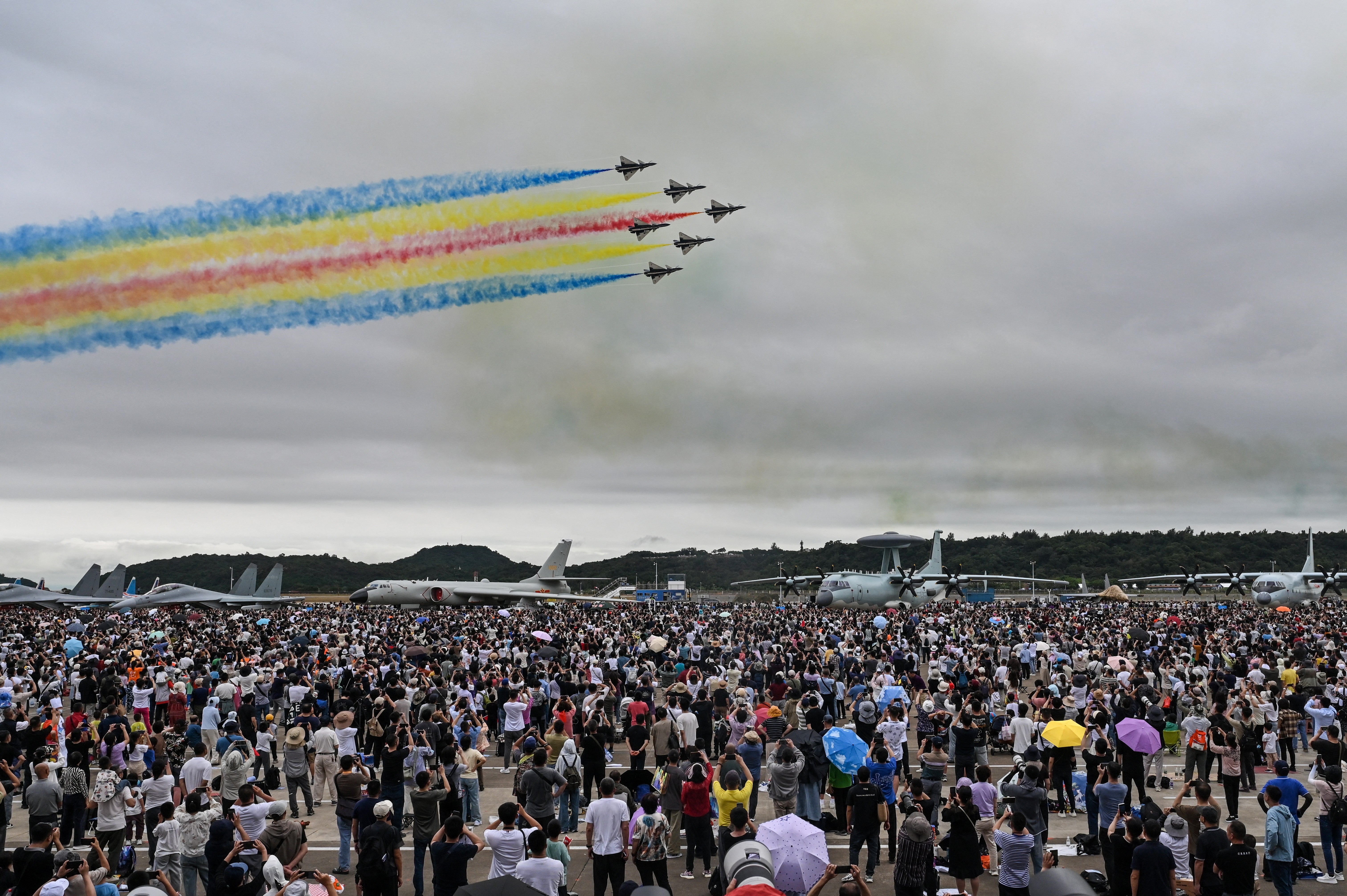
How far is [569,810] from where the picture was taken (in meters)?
11.3

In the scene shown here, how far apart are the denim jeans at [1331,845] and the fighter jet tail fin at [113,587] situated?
72.6 metres

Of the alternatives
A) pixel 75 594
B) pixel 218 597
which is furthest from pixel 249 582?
pixel 75 594

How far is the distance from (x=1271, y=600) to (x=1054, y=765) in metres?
55.1

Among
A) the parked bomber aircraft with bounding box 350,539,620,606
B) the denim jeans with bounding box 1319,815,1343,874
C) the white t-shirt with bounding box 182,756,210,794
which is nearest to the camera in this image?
the denim jeans with bounding box 1319,815,1343,874

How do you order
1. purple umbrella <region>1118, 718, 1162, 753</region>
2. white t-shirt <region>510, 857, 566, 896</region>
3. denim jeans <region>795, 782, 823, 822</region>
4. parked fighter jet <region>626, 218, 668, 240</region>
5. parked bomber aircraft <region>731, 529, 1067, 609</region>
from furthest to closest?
1. parked bomber aircraft <region>731, 529, 1067, 609</region>
2. parked fighter jet <region>626, 218, 668, 240</region>
3. purple umbrella <region>1118, 718, 1162, 753</region>
4. denim jeans <region>795, 782, 823, 822</region>
5. white t-shirt <region>510, 857, 566, 896</region>

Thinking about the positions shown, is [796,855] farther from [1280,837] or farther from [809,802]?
[1280,837]

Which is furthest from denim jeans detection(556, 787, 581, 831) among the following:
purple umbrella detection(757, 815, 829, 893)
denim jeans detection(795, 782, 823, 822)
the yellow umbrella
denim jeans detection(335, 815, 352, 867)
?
the yellow umbrella

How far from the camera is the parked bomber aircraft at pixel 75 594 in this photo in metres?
59.0

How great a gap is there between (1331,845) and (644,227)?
23984 mm

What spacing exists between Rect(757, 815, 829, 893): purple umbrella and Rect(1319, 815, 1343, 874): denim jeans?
594 cm

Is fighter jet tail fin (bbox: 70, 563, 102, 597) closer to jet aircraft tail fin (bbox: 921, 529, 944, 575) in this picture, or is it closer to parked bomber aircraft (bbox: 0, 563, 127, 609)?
parked bomber aircraft (bbox: 0, 563, 127, 609)

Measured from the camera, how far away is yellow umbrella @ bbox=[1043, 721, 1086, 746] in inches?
443

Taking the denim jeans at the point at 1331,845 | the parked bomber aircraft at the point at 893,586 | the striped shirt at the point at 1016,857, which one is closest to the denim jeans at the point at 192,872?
the striped shirt at the point at 1016,857

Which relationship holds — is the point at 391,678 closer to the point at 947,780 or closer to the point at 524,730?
the point at 524,730
